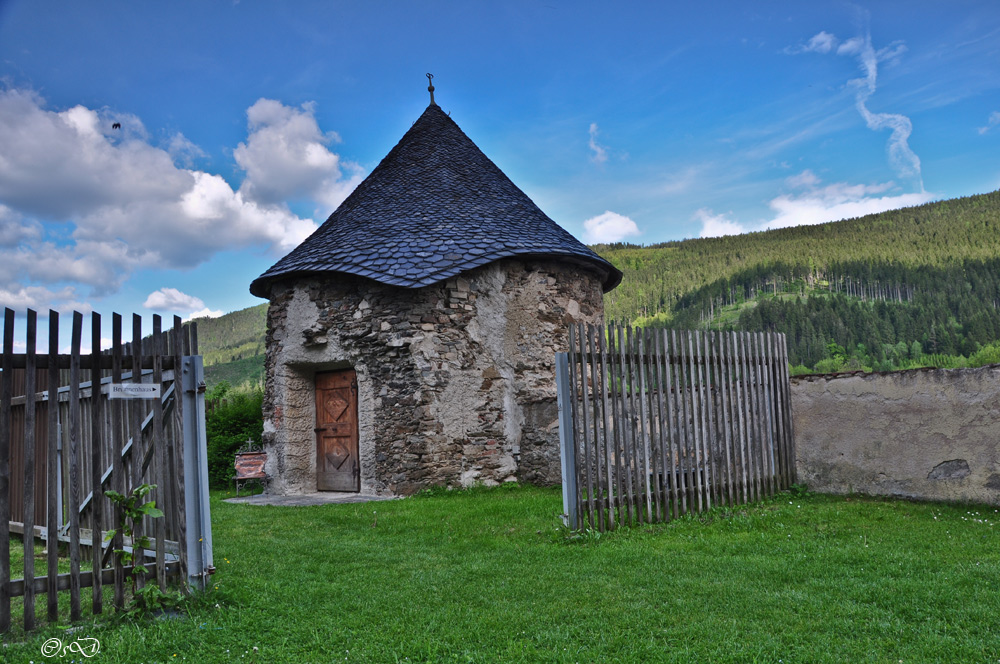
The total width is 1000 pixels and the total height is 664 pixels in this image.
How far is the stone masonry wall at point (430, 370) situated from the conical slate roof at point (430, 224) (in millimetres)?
363

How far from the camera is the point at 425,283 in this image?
9.46 meters

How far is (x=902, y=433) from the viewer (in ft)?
22.4

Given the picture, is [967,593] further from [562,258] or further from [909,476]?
[562,258]

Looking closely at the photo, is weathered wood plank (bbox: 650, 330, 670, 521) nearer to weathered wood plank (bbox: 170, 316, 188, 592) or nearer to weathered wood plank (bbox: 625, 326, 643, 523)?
weathered wood plank (bbox: 625, 326, 643, 523)

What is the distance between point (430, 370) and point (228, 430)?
662 cm

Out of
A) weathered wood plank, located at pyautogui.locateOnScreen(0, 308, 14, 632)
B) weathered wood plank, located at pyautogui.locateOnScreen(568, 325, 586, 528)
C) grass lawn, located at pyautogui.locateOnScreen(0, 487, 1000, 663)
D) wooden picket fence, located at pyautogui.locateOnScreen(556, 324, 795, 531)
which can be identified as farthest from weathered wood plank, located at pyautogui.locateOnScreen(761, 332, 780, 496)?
weathered wood plank, located at pyautogui.locateOnScreen(0, 308, 14, 632)

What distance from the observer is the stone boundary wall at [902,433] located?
6.23 meters

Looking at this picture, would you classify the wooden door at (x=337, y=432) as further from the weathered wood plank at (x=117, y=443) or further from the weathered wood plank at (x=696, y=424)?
the weathered wood plank at (x=117, y=443)

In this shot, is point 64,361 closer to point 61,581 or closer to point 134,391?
point 134,391

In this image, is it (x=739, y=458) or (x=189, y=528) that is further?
(x=739, y=458)

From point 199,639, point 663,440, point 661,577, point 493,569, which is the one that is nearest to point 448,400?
point 663,440

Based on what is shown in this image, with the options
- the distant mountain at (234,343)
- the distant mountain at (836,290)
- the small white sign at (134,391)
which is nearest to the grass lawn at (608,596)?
the small white sign at (134,391)

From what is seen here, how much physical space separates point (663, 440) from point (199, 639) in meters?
4.45

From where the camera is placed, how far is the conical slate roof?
32.9 ft
